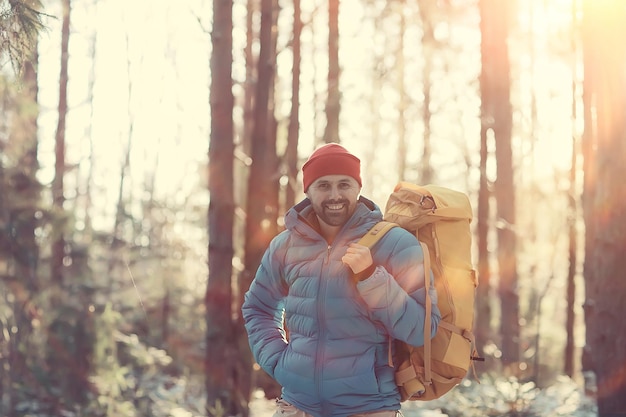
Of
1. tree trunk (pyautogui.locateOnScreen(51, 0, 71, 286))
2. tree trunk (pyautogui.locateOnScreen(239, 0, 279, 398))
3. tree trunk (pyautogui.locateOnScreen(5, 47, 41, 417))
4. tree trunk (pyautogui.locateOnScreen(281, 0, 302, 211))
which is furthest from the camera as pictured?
tree trunk (pyautogui.locateOnScreen(281, 0, 302, 211))

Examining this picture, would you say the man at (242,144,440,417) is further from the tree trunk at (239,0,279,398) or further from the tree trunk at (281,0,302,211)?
the tree trunk at (281,0,302,211)

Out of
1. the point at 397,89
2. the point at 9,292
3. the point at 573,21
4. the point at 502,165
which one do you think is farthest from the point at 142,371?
the point at 573,21

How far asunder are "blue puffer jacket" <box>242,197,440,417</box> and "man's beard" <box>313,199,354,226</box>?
0.15ft

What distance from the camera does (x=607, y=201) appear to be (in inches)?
313

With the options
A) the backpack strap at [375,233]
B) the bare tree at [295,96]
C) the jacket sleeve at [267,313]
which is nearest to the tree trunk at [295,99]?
the bare tree at [295,96]

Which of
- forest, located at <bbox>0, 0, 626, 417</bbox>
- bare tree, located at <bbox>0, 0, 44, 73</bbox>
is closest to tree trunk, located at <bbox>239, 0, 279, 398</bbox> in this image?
forest, located at <bbox>0, 0, 626, 417</bbox>

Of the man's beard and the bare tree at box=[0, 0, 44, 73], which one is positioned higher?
the bare tree at box=[0, 0, 44, 73]

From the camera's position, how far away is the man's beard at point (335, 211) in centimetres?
351

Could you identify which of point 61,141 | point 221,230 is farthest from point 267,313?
point 61,141

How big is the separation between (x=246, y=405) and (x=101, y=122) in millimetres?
20732

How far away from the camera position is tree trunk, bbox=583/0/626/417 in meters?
7.91

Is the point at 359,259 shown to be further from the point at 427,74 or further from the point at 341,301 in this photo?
the point at 427,74

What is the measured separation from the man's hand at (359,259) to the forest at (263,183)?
4.52m

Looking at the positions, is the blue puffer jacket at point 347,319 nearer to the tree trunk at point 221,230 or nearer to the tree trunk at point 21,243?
the tree trunk at point 221,230
